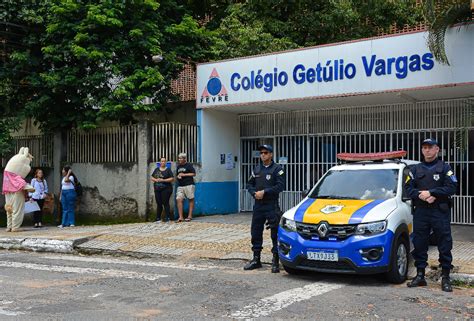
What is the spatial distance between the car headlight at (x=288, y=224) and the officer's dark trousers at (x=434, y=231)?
1596mm

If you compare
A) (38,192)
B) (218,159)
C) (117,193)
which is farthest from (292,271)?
(38,192)

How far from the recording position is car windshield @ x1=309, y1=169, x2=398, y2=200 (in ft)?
25.8

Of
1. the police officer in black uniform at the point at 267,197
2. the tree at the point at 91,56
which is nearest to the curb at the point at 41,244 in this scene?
the tree at the point at 91,56

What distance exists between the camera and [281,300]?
6223 mm

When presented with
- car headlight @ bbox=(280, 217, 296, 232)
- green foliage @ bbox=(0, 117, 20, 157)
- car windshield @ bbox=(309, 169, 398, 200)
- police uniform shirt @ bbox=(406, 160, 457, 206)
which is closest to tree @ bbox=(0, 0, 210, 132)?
green foliage @ bbox=(0, 117, 20, 157)

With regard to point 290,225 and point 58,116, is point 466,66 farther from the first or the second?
point 58,116

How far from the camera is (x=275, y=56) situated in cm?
1376

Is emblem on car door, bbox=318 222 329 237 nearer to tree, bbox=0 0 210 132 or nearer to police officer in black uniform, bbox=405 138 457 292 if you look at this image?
police officer in black uniform, bbox=405 138 457 292

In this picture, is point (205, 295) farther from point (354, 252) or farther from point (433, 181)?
point (433, 181)

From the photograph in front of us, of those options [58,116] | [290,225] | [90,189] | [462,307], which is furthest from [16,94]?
[462,307]

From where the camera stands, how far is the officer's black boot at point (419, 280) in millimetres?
6999

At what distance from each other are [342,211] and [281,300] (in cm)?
164

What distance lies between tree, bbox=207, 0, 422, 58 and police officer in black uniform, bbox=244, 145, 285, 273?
868 centimetres

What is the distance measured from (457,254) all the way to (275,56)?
6979mm
